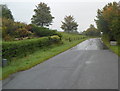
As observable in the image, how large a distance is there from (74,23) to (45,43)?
244ft

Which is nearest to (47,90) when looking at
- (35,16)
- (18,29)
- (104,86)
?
(104,86)

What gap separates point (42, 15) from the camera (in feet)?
219

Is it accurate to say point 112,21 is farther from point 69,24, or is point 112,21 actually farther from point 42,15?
point 69,24

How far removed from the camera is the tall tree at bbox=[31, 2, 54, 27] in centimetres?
6644

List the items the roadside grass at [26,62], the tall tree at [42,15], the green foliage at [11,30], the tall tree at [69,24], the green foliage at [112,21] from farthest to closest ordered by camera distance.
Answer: the tall tree at [69,24] < the tall tree at [42,15] < the green foliage at [112,21] < the green foliage at [11,30] < the roadside grass at [26,62]

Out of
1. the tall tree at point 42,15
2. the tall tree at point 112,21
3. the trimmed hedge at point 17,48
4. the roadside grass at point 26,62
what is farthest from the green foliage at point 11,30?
the tall tree at point 42,15

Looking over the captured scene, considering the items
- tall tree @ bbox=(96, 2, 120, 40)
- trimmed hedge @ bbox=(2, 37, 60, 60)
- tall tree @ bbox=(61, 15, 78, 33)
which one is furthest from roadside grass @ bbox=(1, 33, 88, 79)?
tall tree @ bbox=(61, 15, 78, 33)

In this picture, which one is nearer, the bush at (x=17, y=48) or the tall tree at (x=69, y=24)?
the bush at (x=17, y=48)

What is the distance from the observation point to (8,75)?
9898 millimetres

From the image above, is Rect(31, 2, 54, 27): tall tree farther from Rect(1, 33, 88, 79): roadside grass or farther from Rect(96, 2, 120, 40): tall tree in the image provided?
Rect(1, 33, 88, 79): roadside grass

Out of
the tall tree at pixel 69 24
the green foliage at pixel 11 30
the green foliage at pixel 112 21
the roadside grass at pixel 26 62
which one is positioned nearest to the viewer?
the roadside grass at pixel 26 62

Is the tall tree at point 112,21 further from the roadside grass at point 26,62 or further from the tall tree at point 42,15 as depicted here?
the tall tree at point 42,15

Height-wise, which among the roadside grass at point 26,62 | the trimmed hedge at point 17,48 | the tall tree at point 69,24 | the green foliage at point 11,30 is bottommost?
the roadside grass at point 26,62

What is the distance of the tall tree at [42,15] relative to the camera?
218ft
